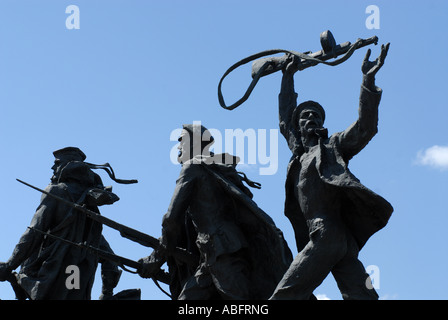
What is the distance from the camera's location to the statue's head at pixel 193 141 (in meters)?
12.4

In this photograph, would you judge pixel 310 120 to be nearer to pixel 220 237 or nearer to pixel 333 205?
pixel 333 205

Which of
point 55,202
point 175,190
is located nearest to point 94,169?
point 55,202

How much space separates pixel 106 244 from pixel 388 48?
4594 millimetres

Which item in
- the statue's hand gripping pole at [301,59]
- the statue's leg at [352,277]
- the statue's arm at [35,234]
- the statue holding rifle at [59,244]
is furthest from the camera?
the statue's arm at [35,234]

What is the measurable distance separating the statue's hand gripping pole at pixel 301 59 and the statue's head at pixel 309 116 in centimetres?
45

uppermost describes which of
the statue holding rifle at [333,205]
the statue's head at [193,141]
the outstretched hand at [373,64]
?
the statue's head at [193,141]

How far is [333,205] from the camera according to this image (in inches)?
444

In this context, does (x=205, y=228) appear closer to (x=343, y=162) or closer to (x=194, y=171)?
(x=194, y=171)

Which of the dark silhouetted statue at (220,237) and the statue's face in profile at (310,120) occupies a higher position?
the statue's face in profile at (310,120)

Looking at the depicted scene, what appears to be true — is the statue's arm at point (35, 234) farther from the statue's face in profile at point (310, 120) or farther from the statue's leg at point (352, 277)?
the statue's leg at point (352, 277)

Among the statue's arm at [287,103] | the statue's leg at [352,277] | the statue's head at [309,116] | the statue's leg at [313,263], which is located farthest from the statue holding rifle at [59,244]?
the statue's leg at [352,277]

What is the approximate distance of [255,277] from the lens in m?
11.8

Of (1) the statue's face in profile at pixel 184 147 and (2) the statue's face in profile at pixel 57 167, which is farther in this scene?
(2) the statue's face in profile at pixel 57 167

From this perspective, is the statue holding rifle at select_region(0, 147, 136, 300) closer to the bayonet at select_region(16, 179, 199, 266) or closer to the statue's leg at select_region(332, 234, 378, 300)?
the bayonet at select_region(16, 179, 199, 266)
